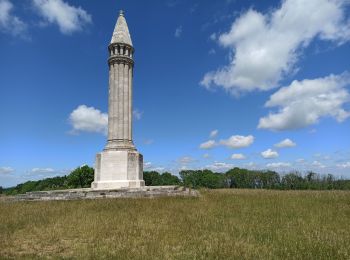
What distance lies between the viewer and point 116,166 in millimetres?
24969

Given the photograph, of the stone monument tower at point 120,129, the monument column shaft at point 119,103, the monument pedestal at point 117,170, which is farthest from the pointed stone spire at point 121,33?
the monument pedestal at point 117,170

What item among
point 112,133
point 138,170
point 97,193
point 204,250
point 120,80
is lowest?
point 204,250

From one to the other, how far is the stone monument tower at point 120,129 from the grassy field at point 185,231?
9.91 m

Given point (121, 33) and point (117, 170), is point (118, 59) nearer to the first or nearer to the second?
point (121, 33)

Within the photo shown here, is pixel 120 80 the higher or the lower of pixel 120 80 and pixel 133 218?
the higher

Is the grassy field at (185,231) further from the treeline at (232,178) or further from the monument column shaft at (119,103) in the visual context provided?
the treeline at (232,178)

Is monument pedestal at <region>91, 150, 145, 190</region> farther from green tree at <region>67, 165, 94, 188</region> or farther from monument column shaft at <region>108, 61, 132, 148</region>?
green tree at <region>67, 165, 94, 188</region>

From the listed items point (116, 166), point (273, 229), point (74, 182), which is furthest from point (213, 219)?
point (74, 182)

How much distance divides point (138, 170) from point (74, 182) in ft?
74.5

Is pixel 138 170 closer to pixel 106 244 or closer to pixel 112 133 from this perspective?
pixel 112 133

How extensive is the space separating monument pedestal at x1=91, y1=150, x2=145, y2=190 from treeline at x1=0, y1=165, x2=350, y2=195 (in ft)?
69.6

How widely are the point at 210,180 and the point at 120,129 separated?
56638 mm

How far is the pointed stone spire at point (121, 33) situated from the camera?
27.3m

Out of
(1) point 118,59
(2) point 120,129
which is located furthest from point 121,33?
(2) point 120,129
